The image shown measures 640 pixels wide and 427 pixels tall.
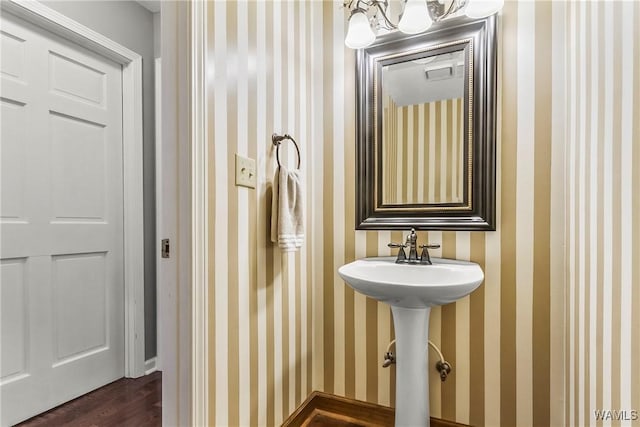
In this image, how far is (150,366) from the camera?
2.10 metres

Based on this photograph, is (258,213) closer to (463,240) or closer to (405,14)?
(463,240)

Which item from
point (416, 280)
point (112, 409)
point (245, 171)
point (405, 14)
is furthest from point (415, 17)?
point (112, 409)

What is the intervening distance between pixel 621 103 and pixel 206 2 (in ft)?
3.82

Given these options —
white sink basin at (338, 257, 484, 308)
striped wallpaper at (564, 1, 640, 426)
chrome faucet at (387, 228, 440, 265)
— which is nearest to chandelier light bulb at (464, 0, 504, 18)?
striped wallpaper at (564, 1, 640, 426)

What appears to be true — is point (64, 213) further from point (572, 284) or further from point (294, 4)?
point (572, 284)

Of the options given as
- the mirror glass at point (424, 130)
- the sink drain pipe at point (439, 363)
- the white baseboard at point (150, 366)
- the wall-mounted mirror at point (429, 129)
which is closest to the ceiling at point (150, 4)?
the wall-mounted mirror at point (429, 129)

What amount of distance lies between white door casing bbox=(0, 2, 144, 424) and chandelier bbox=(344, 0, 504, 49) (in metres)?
1.46

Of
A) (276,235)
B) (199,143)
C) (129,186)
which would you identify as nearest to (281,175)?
(276,235)

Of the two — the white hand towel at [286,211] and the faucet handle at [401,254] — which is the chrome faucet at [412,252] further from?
the white hand towel at [286,211]

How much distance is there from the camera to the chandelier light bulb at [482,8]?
1.22 m

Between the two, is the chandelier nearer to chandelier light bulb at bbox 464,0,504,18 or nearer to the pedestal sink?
chandelier light bulb at bbox 464,0,504,18

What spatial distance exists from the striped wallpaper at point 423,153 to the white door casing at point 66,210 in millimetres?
1592

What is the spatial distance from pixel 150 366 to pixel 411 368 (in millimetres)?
1761

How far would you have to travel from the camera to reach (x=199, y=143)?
92cm
